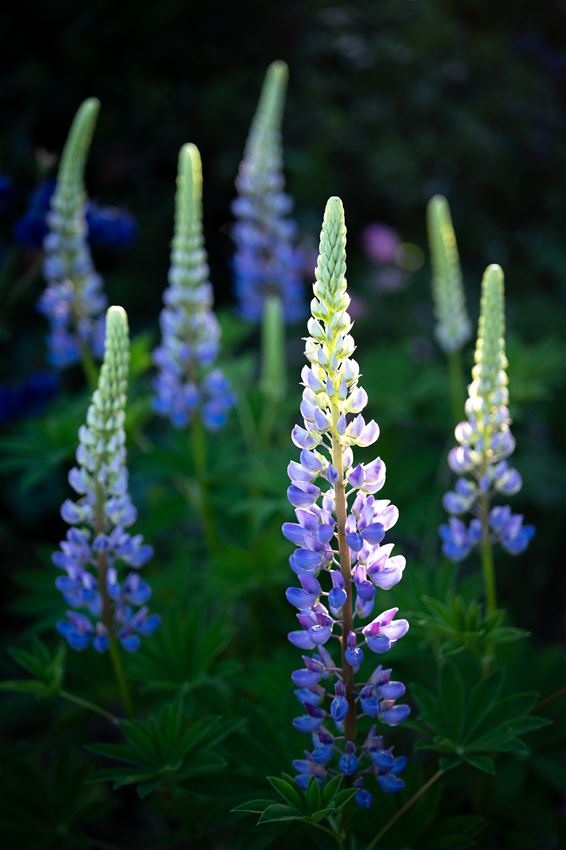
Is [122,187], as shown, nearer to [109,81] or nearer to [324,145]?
[109,81]

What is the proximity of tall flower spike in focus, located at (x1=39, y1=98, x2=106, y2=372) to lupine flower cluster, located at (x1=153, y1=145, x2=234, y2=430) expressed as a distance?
35 centimetres

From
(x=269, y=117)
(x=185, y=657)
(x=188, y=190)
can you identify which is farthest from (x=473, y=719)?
(x=269, y=117)

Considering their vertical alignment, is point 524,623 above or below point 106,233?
below

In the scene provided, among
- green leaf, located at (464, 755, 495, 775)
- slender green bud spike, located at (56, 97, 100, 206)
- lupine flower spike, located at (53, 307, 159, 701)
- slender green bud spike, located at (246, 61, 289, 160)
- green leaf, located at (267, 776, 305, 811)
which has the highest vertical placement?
slender green bud spike, located at (246, 61, 289, 160)

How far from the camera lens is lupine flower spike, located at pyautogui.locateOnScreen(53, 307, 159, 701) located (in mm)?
1769

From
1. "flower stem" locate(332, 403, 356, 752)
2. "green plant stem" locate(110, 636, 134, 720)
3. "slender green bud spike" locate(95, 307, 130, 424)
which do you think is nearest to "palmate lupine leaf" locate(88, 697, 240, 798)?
"green plant stem" locate(110, 636, 134, 720)

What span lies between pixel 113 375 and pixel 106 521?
38 cm

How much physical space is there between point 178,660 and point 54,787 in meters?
0.44

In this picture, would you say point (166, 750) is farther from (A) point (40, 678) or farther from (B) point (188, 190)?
(B) point (188, 190)

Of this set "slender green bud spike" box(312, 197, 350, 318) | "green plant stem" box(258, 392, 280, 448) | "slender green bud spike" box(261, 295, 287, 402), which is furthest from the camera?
"green plant stem" box(258, 392, 280, 448)

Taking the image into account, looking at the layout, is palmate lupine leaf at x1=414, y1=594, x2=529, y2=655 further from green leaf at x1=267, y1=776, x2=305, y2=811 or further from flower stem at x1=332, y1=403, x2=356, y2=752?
green leaf at x1=267, y1=776, x2=305, y2=811

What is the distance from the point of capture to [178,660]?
2150mm

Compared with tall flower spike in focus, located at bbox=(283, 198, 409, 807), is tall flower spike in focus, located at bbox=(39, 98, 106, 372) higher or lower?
higher

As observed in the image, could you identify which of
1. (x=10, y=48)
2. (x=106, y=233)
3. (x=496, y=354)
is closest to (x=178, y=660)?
(x=496, y=354)
